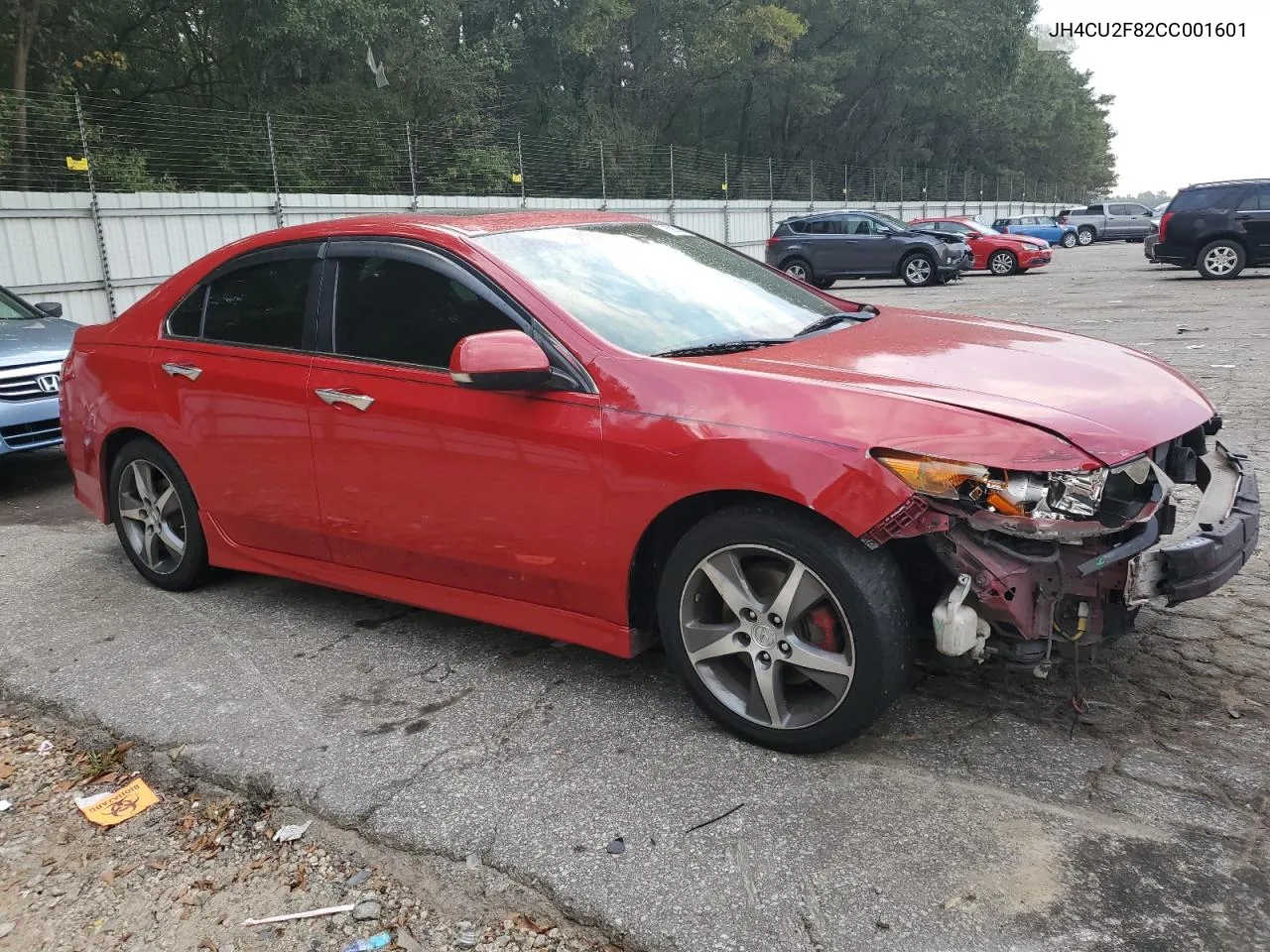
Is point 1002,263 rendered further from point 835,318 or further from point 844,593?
point 844,593

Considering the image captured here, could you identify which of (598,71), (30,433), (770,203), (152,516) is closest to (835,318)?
(152,516)

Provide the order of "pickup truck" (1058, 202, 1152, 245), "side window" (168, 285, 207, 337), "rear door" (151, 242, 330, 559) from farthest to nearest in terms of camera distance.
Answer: "pickup truck" (1058, 202, 1152, 245)
"side window" (168, 285, 207, 337)
"rear door" (151, 242, 330, 559)

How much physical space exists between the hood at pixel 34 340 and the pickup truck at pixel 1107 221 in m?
37.6

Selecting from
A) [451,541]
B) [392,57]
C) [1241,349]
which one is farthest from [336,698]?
[392,57]

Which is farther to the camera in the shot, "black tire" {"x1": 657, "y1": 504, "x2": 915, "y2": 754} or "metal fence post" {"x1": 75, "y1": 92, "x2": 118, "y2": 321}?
"metal fence post" {"x1": 75, "y1": 92, "x2": 118, "y2": 321}

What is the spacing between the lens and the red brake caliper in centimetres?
295

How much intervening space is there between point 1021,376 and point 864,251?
19.9 metres

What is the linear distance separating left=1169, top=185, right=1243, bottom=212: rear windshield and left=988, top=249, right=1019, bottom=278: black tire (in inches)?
237

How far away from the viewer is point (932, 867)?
254cm

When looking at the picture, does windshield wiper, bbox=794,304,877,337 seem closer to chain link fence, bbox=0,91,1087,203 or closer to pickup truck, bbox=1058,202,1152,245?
chain link fence, bbox=0,91,1087,203

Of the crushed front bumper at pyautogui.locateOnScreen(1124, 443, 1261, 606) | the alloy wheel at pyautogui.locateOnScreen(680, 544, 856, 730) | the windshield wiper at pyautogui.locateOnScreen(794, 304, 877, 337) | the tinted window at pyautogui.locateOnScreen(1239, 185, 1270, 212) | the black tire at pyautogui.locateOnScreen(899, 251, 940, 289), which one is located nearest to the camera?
the crushed front bumper at pyautogui.locateOnScreen(1124, 443, 1261, 606)

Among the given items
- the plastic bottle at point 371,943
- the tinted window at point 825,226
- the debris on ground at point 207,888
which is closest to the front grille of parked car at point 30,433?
the debris on ground at point 207,888

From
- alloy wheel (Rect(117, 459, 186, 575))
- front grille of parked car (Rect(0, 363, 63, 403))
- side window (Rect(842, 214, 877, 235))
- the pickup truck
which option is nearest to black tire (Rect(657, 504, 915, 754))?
alloy wheel (Rect(117, 459, 186, 575))

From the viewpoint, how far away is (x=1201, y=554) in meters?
2.81
